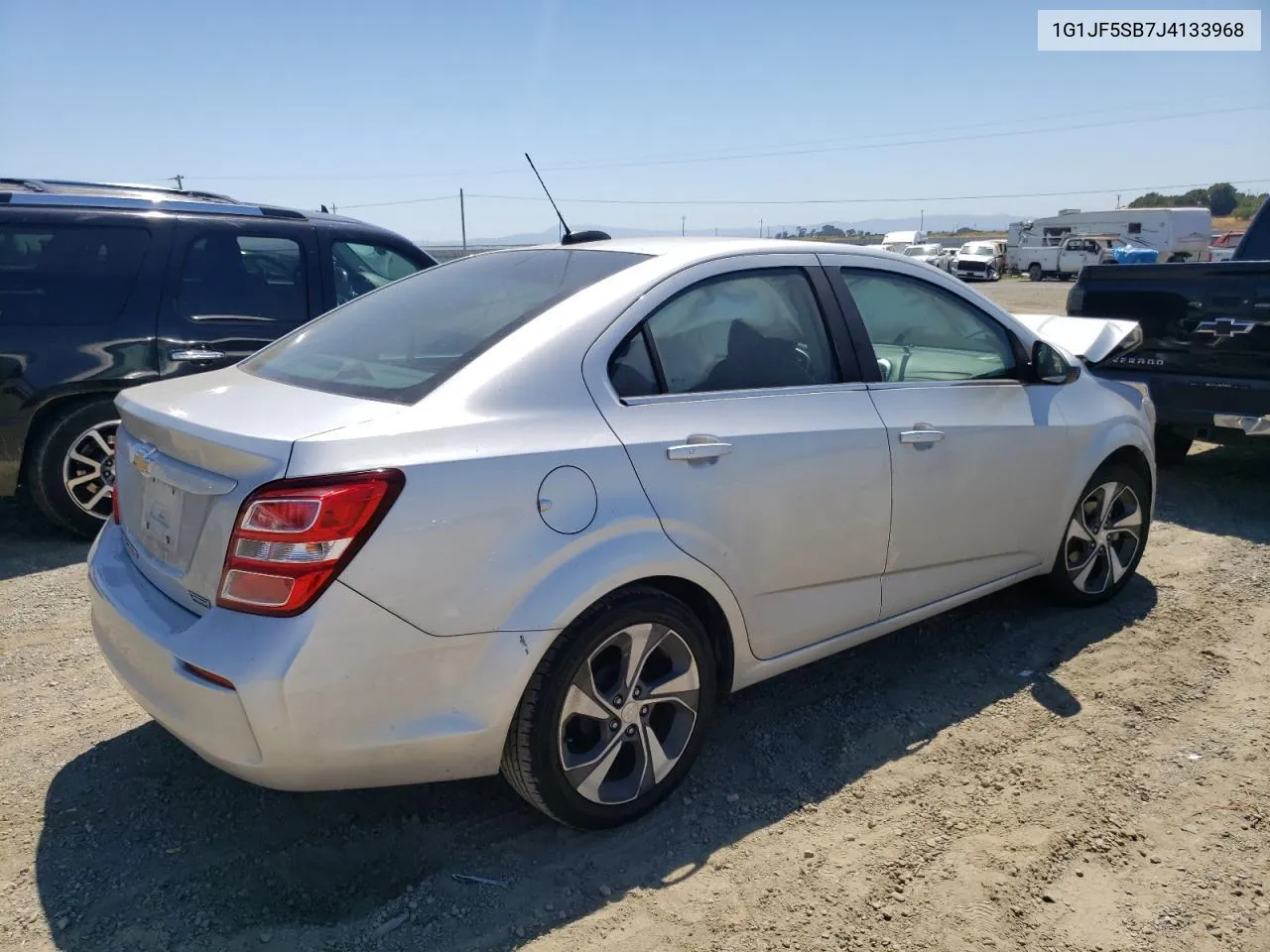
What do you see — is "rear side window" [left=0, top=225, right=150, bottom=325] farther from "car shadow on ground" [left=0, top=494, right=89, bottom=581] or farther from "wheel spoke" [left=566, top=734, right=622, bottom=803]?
"wheel spoke" [left=566, top=734, right=622, bottom=803]

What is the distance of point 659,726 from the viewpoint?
9.82 ft

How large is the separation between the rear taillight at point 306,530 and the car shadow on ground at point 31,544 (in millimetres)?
3462

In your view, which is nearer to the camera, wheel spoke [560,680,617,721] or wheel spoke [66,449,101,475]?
wheel spoke [560,680,617,721]

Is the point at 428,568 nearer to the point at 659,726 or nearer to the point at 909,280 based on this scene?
the point at 659,726

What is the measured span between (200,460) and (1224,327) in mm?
5972

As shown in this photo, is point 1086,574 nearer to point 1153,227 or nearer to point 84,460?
point 84,460

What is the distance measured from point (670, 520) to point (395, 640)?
0.84 metres

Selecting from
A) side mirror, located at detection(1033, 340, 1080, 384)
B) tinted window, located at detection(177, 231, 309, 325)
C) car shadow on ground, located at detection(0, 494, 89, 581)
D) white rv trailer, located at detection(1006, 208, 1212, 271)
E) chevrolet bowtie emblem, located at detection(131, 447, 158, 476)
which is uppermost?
white rv trailer, located at detection(1006, 208, 1212, 271)

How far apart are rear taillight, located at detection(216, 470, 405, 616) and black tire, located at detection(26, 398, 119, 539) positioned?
3.39 m

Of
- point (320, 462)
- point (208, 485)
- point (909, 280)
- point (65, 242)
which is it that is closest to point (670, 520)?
point (320, 462)

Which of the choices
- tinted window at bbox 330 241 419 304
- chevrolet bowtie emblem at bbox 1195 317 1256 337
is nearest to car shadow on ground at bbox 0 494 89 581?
tinted window at bbox 330 241 419 304

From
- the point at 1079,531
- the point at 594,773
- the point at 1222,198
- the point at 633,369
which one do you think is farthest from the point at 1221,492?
the point at 1222,198

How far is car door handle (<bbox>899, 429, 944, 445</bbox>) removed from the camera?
133 inches

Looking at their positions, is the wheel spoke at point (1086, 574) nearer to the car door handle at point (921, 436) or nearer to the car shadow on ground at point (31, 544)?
the car door handle at point (921, 436)
